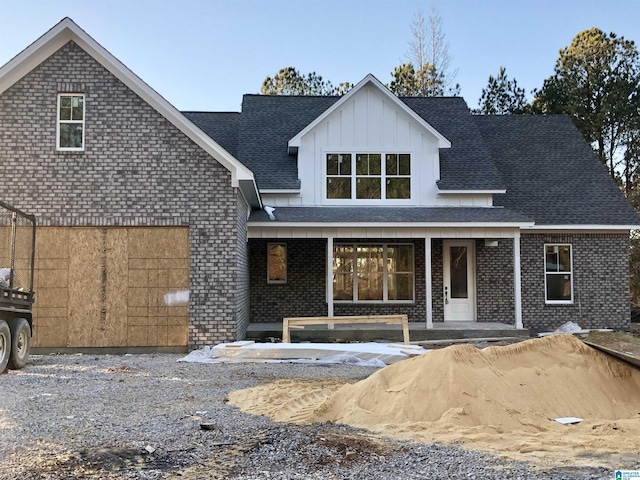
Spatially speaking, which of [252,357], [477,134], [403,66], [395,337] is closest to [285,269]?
[395,337]

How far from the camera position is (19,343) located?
1036 cm

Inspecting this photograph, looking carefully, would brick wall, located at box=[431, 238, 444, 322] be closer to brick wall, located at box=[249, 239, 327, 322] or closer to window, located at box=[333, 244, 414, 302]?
window, located at box=[333, 244, 414, 302]

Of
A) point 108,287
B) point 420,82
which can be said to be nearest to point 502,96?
point 420,82

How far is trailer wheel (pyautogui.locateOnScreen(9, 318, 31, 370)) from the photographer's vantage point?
9883 millimetres

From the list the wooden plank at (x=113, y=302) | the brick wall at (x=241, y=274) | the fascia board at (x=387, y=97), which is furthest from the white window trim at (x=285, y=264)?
the wooden plank at (x=113, y=302)

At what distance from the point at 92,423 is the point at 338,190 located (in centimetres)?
1173

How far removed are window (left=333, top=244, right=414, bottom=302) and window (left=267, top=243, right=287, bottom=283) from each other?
1450 mm

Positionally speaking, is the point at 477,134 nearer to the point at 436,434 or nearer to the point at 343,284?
the point at 343,284

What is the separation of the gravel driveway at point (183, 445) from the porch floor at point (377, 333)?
6.11m

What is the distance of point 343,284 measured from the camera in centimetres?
1717

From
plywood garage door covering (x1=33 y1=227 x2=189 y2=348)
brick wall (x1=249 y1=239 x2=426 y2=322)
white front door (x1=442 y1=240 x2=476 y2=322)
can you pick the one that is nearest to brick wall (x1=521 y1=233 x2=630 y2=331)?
white front door (x1=442 y1=240 x2=476 y2=322)

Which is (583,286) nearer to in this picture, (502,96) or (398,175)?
(398,175)

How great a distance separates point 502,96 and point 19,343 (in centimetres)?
2861

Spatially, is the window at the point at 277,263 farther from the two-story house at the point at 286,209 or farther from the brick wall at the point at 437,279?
the brick wall at the point at 437,279
